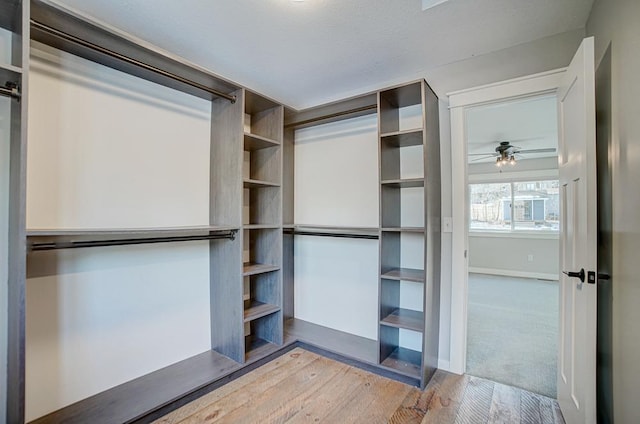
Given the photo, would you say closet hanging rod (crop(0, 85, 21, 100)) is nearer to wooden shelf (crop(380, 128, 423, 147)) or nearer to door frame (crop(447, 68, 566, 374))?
wooden shelf (crop(380, 128, 423, 147))

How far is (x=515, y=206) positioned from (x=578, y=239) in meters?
5.56

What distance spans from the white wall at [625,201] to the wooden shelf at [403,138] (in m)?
1.06

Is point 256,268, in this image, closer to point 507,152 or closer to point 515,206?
point 507,152

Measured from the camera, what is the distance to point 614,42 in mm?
1412

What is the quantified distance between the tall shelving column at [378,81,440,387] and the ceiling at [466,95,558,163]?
0.92 meters

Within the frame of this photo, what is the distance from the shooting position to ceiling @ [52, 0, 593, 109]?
178 centimetres

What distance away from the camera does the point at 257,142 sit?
2.60 meters

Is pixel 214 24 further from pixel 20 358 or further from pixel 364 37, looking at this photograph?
pixel 20 358

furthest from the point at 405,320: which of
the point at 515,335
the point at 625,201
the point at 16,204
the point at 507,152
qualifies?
the point at 507,152

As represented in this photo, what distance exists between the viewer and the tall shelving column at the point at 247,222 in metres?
2.32

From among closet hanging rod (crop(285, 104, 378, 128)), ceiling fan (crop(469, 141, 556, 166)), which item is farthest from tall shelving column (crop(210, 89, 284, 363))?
ceiling fan (crop(469, 141, 556, 166))

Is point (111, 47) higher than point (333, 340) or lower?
higher

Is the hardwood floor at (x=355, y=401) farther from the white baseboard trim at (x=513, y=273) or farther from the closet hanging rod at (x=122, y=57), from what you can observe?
the white baseboard trim at (x=513, y=273)

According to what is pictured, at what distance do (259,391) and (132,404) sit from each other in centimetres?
78
